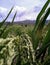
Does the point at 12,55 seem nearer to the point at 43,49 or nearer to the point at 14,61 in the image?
the point at 14,61

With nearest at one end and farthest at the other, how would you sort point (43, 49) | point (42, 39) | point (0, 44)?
point (0, 44)
point (43, 49)
point (42, 39)

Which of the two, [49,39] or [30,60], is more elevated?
[30,60]

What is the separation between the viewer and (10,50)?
73cm

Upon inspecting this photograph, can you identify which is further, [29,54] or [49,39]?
[49,39]

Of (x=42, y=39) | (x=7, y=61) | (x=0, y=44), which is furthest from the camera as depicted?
(x=42, y=39)

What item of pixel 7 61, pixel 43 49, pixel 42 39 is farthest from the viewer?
pixel 42 39

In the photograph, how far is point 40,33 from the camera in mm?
1071

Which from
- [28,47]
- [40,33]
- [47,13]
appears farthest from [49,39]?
[28,47]

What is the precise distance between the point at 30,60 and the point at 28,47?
4 centimetres

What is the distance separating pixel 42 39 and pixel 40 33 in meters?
0.08

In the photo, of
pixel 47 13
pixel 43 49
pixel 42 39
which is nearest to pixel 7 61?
pixel 43 49

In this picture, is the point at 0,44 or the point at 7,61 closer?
the point at 7,61

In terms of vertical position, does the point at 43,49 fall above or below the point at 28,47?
below

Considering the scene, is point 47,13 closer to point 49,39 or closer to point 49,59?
point 49,39
